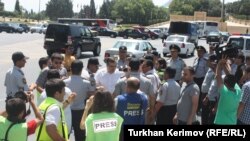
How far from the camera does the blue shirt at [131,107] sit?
6.09 meters

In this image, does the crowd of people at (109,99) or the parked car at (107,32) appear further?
the parked car at (107,32)

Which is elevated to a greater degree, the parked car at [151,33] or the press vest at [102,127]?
the parked car at [151,33]

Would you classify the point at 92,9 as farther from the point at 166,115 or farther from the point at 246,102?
the point at 246,102

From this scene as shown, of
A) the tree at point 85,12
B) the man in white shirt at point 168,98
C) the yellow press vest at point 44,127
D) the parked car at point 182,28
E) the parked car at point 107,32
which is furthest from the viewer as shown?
the tree at point 85,12

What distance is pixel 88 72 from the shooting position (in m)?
8.45

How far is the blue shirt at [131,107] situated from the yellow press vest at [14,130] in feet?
5.18

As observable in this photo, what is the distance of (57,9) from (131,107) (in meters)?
137

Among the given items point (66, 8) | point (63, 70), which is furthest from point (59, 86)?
point (66, 8)

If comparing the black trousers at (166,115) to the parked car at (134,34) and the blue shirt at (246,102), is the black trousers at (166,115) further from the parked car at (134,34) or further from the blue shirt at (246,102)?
the parked car at (134,34)

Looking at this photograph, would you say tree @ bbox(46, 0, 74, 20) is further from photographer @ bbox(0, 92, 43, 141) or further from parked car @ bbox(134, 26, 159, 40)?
photographer @ bbox(0, 92, 43, 141)

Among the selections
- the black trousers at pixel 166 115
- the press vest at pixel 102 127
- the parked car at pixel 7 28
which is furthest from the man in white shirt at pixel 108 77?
the parked car at pixel 7 28

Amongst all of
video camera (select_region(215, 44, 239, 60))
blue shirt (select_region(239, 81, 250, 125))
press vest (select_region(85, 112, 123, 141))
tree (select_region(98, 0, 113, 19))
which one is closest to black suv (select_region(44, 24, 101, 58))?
video camera (select_region(215, 44, 239, 60))

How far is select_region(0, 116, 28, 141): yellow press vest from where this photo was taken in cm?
480

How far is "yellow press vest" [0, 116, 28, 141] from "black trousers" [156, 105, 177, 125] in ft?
11.6
